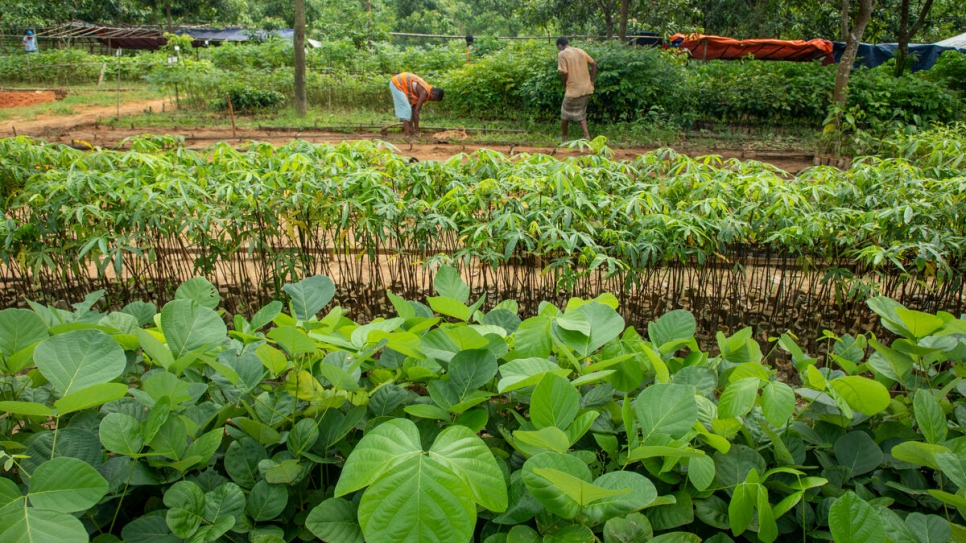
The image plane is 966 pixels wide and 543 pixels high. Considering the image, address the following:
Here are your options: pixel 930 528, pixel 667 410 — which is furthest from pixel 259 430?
pixel 930 528

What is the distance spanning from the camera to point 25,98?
16.1 m

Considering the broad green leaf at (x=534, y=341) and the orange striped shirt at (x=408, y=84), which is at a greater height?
the orange striped shirt at (x=408, y=84)

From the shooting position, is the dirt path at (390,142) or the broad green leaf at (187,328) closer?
the broad green leaf at (187,328)

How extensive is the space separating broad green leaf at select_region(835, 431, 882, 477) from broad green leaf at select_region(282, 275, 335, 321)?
90cm

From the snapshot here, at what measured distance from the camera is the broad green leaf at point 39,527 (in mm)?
754

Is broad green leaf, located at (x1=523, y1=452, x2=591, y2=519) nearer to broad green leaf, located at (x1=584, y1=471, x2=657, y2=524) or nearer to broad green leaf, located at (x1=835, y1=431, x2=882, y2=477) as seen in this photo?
broad green leaf, located at (x1=584, y1=471, x2=657, y2=524)

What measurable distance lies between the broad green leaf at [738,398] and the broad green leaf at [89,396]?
0.87 m

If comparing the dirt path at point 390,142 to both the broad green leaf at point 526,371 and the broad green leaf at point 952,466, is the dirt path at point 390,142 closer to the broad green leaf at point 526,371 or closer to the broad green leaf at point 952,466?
the broad green leaf at point 526,371

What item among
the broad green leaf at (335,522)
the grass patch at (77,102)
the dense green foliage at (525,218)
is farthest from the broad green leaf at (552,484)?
the grass patch at (77,102)

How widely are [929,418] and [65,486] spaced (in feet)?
3.98

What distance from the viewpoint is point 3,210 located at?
387 centimetres

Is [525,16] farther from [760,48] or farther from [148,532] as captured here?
[148,532]

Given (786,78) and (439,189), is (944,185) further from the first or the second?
(786,78)

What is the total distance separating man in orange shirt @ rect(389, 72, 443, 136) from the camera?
10578 millimetres
